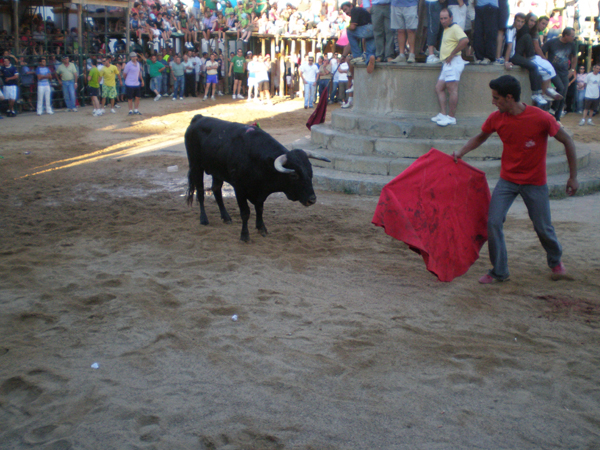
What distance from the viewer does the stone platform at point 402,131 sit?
9703 millimetres

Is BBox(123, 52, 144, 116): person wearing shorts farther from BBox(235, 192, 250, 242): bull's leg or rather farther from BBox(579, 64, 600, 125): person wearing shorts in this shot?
BBox(579, 64, 600, 125): person wearing shorts

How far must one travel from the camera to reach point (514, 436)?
123 inches

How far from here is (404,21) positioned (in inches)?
413

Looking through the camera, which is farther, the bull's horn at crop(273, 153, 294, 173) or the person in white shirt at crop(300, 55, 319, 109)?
the person in white shirt at crop(300, 55, 319, 109)

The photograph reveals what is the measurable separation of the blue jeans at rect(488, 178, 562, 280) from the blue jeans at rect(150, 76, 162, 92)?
21.8 m

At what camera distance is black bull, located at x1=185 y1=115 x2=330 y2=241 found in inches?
253

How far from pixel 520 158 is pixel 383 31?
728 centimetres

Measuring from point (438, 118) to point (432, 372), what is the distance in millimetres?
7181

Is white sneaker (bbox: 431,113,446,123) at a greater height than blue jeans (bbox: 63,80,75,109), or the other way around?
blue jeans (bbox: 63,80,75,109)

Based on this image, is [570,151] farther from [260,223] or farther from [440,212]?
[260,223]

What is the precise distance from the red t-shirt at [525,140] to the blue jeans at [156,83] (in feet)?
71.0

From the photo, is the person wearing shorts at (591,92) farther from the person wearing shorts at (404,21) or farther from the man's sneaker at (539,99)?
the person wearing shorts at (404,21)

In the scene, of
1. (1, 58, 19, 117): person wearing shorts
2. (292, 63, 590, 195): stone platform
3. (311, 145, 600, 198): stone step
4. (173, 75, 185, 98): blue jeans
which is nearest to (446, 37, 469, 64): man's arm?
(292, 63, 590, 195): stone platform

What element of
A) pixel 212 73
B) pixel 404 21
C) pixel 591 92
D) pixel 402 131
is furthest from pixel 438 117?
pixel 212 73
